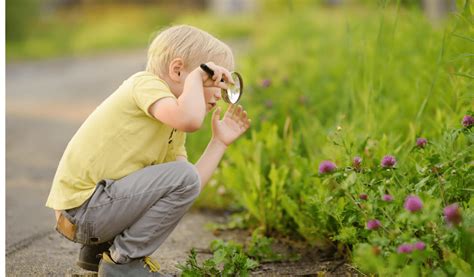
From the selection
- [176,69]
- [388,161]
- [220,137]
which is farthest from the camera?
[220,137]

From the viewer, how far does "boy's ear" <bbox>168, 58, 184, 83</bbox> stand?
7.98 ft

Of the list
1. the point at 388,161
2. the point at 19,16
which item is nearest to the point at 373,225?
the point at 388,161

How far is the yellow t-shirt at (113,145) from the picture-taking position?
2.38 meters

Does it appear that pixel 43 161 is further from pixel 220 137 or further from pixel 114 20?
pixel 114 20

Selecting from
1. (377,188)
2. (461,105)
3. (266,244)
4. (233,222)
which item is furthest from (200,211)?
(377,188)

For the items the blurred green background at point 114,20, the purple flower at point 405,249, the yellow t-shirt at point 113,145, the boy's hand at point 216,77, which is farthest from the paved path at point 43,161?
the blurred green background at point 114,20

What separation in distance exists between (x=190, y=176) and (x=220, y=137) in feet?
0.95

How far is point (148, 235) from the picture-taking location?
234 centimetres

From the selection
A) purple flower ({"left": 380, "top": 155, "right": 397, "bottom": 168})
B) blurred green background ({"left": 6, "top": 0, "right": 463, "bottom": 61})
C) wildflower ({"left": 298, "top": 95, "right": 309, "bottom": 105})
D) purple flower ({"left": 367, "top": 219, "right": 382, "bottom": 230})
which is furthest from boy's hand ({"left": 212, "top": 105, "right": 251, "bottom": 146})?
wildflower ({"left": 298, "top": 95, "right": 309, "bottom": 105})

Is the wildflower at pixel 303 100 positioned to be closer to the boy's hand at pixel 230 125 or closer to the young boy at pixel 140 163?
the boy's hand at pixel 230 125

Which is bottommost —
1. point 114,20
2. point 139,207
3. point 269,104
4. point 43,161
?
point 114,20

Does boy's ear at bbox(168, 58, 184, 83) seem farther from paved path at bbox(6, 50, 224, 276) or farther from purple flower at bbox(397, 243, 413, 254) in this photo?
purple flower at bbox(397, 243, 413, 254)

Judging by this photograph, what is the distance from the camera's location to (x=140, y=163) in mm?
2430

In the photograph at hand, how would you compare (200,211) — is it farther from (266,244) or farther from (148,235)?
(148,235)
